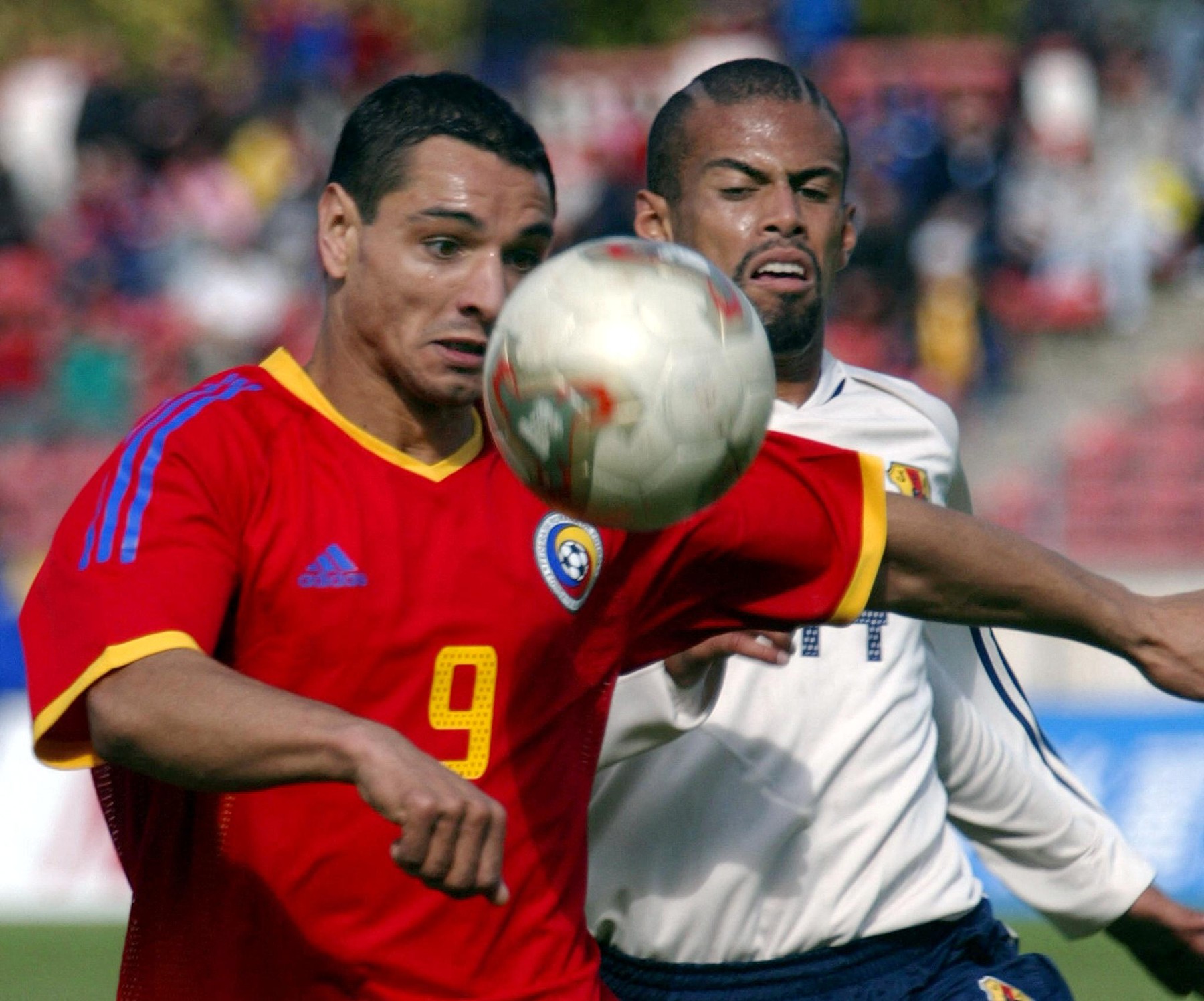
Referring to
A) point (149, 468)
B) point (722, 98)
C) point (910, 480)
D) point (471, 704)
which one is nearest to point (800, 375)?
point (910, 480)

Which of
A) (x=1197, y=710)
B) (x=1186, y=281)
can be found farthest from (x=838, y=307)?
(x=1197, y=710)

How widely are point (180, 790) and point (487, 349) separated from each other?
0.86 meters

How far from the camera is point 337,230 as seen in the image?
142 inches

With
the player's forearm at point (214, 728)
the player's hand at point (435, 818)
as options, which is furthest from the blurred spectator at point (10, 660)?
the player's hand at point (435, 818)

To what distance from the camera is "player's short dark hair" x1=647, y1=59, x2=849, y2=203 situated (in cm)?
459

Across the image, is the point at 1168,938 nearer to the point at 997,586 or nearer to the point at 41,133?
the point at 997,586

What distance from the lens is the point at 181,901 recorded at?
319 centimetres

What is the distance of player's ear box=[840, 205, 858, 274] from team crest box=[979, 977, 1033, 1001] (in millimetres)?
1620

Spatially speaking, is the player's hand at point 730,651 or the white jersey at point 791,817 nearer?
the player's hand at point 730,651

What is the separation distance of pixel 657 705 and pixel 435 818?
1302 millimetres

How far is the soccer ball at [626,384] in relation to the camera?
2881 mm

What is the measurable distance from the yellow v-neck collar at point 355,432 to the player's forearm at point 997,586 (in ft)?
2.43

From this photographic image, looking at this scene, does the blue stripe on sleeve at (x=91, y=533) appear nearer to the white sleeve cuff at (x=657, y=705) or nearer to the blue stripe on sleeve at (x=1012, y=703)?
the white sleeve cuff at (x=657, y=705)

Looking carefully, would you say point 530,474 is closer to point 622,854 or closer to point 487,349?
point 487,349
